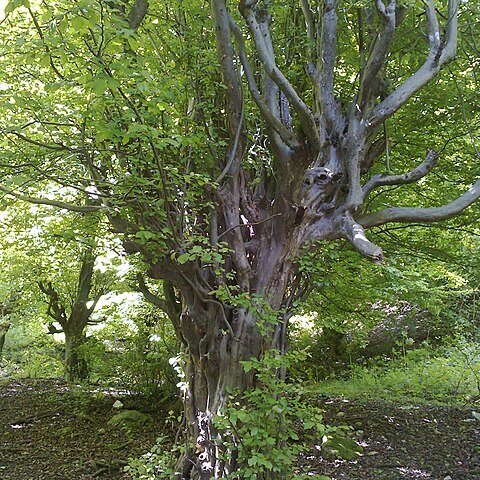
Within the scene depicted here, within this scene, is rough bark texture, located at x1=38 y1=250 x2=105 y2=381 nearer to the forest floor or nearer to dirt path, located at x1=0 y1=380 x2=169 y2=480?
dirt path, located at x1=0 y1=380 x2=169 y2=480

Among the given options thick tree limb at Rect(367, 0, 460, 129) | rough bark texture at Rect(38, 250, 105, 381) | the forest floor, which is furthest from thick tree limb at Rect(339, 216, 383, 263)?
rough bark texture at Rect(38, 250, 105, 381)

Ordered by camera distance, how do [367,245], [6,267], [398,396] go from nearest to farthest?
1. [367,245]
2. [398,396]
3. [6,267]

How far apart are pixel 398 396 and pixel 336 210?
4639mm

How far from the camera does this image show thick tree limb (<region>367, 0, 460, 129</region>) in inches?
160

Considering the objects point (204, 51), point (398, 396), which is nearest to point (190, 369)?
point (204, 51)

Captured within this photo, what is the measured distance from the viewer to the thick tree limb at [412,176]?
13.0 ft

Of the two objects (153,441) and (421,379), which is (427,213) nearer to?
(153,441)

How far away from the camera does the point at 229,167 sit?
447cm

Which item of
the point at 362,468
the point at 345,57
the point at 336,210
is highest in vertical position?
the point at 345,57

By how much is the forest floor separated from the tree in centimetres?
183

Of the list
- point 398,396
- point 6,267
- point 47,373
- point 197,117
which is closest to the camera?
point 197,117

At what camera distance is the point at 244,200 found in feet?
15.2

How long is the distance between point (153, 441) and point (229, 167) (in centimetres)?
382

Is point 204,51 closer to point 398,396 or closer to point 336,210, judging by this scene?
point 336,210
